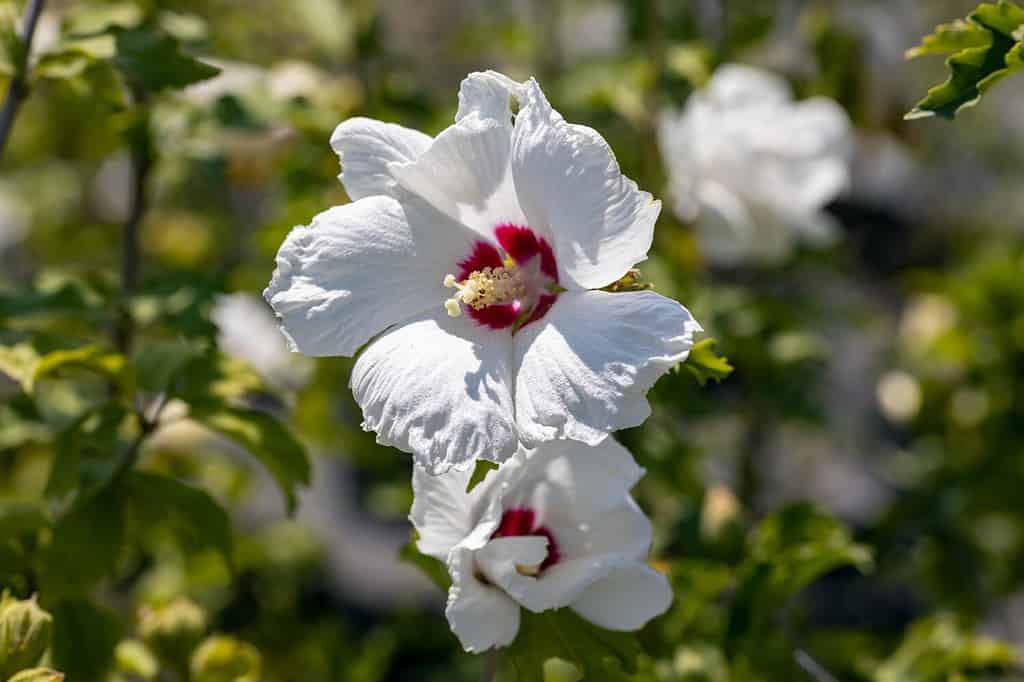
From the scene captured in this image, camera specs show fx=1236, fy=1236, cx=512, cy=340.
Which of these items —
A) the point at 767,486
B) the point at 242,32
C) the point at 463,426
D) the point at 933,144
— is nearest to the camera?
the point at 463,426

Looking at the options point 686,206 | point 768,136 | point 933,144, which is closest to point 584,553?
point 686,206

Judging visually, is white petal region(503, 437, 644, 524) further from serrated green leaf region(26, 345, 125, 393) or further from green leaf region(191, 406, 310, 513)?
serrated green leaf region(26, 345, 125, 393)

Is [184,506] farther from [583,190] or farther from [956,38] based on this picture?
[956,38]

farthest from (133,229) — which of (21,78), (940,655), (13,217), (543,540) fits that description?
(13,217)

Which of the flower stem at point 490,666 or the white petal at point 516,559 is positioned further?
the flower stem at point 490,666

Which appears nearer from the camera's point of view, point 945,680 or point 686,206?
point 945,680

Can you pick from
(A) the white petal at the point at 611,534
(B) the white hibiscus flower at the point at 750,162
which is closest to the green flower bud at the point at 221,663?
(A) the white petal at the point at 611,534

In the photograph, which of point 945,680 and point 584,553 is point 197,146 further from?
point 945,680

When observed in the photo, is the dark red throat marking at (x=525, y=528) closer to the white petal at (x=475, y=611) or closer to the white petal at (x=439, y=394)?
the white petal at (x=475, y=611)
